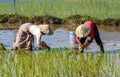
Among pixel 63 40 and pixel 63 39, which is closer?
pixel 63 40

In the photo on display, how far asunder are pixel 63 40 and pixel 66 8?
5.35 meters

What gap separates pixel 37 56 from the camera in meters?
7.99

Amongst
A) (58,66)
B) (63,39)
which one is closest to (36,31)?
(58,66)

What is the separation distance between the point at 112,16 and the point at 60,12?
2207 mm

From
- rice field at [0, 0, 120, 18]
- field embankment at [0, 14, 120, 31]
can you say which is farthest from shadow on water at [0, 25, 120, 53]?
rice field at [0, 0, 120, 18]

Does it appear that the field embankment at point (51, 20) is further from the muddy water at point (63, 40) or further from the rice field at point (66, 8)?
the muddy water at point (63, 40)

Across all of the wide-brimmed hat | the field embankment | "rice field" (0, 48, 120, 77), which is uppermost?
the wide-brimmed hat

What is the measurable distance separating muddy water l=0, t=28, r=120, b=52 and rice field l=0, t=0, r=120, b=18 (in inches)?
93.8

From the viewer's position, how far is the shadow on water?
11617mm

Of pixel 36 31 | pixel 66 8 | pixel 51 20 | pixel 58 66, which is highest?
pixel 36 31

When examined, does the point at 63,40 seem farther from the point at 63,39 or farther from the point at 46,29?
the point at 46,29

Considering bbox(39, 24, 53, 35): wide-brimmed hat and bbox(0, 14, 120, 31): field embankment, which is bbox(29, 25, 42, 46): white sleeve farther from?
bbox(0, 14, 120, 31): field embankment

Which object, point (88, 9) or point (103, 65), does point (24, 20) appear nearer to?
point (88, 9)

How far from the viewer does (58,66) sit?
7594 mm
